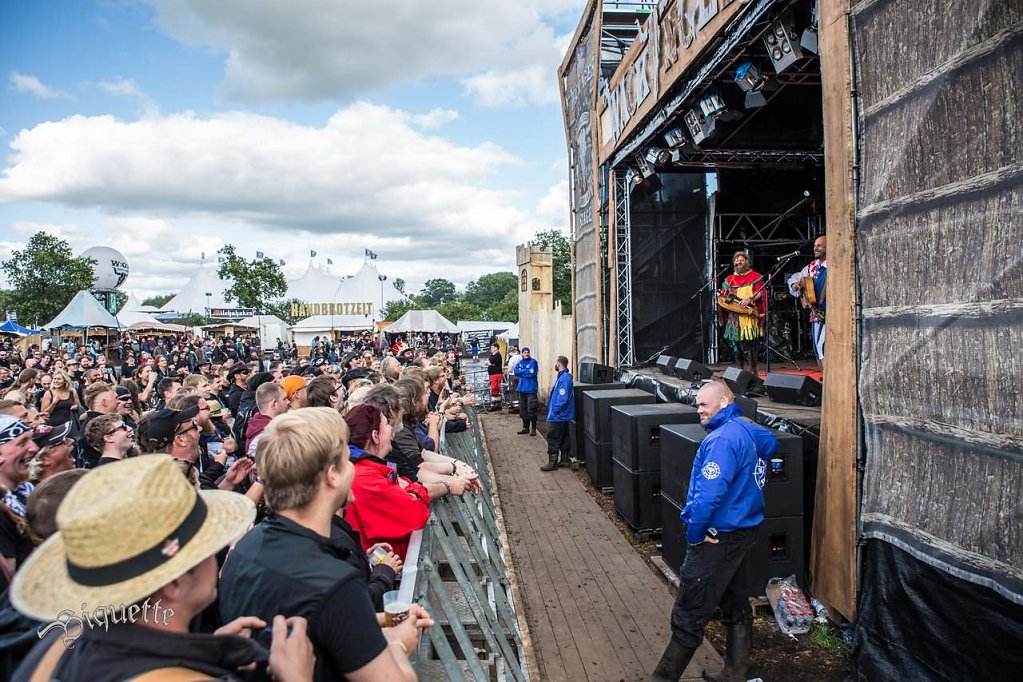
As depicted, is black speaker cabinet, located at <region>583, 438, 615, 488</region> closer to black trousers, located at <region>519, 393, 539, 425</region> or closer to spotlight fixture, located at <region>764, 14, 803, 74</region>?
black trousers, located at <region>519, 393, 539, 425</region>

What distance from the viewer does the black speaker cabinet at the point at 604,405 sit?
27.4 ft

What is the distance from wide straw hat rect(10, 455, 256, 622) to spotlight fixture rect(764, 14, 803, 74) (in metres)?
6.12

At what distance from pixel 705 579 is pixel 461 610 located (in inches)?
63.9

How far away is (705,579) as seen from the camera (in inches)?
156

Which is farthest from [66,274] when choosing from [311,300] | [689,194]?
[689,194]

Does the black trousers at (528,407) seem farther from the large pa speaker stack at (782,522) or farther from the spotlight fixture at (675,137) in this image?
the large pa speaker stack at (782,522)

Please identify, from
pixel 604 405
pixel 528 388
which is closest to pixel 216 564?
pixel 604 405

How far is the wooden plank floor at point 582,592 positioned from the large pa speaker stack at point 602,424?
43cm

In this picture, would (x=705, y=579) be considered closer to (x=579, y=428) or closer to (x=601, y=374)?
(x=579, y=428)

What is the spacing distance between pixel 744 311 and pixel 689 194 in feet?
14.3

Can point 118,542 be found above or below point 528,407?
above

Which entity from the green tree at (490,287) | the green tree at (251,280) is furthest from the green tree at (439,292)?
the green tree at (251,280)

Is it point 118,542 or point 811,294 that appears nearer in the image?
point 118,542

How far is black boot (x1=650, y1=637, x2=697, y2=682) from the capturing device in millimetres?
3980
